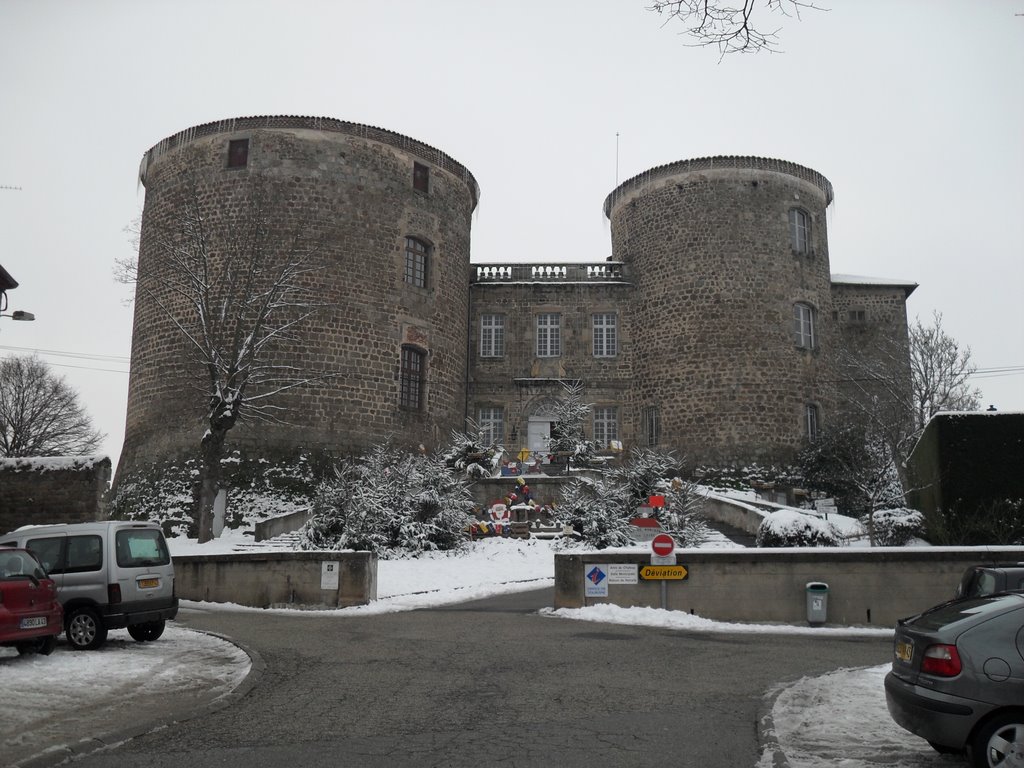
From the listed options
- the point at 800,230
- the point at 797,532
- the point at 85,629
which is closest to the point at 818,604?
the point at 797,532

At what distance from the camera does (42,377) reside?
5056cm

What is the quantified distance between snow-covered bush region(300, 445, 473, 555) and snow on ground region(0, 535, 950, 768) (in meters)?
3.31

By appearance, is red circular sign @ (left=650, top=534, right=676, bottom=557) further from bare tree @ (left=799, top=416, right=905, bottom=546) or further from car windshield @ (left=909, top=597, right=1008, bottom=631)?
bare tree @ (left=799, top=416, right=905, bottom=546)

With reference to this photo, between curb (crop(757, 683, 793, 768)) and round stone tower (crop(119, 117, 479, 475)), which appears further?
round stone tower (crop(119, 117, 479, 475))

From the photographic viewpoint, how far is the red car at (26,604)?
9.18 metres

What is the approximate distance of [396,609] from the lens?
50.2ft

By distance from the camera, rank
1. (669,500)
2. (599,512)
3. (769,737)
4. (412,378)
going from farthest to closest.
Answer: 1. (412,378)
2. (669,500)
3. (599,512)
4. (769,737)

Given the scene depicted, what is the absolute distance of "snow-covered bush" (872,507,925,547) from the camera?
18.2m

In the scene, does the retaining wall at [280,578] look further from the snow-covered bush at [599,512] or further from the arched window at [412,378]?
the arched window at [412,378]

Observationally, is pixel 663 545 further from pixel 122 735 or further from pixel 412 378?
pixel 412 378

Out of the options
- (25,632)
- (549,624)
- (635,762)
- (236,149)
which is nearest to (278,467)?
(236,149)

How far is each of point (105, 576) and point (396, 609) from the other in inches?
207

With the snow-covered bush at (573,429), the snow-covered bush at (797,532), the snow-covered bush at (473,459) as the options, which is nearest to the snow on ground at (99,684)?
the snow-covered bush at (797,532)

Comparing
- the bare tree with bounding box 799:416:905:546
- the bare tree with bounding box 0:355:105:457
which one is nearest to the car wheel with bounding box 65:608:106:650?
the bare tree with bounding box 799:416:905:546
